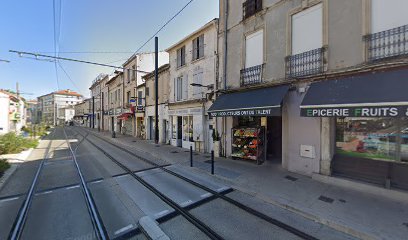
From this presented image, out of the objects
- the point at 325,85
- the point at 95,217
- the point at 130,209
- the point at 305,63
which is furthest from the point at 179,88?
the point at 95,217

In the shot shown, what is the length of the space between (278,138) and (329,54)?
15.6ft

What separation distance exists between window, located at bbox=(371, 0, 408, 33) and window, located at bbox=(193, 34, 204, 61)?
27.3 feet

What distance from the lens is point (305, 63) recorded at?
21.5ft

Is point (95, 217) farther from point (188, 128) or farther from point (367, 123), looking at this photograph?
point (188, 128)

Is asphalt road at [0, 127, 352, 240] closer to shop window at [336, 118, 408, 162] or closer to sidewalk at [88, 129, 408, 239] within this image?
sidewalk at [88, 129, 408, 239]

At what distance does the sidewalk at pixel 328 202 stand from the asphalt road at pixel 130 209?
27 cm

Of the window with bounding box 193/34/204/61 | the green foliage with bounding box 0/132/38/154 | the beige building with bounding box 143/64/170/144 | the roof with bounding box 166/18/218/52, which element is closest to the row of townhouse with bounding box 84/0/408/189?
the roof with bounding box 166/18/218/52

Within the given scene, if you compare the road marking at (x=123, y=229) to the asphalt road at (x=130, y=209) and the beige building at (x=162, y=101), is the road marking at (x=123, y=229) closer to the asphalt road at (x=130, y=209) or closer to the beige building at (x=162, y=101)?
the asphalt road at (x=130, y=209)

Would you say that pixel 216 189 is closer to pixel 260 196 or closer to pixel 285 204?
pixel 260 196

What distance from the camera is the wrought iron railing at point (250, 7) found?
26.7 ft

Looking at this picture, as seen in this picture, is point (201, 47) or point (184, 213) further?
point (201, 47)

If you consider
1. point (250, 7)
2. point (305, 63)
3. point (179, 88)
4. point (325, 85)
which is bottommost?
point (325, 85)

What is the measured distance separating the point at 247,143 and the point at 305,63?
4.23 metres

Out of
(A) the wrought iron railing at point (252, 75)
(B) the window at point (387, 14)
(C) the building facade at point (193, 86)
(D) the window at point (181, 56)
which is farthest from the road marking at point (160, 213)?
(D) the window at point (181, 56)
